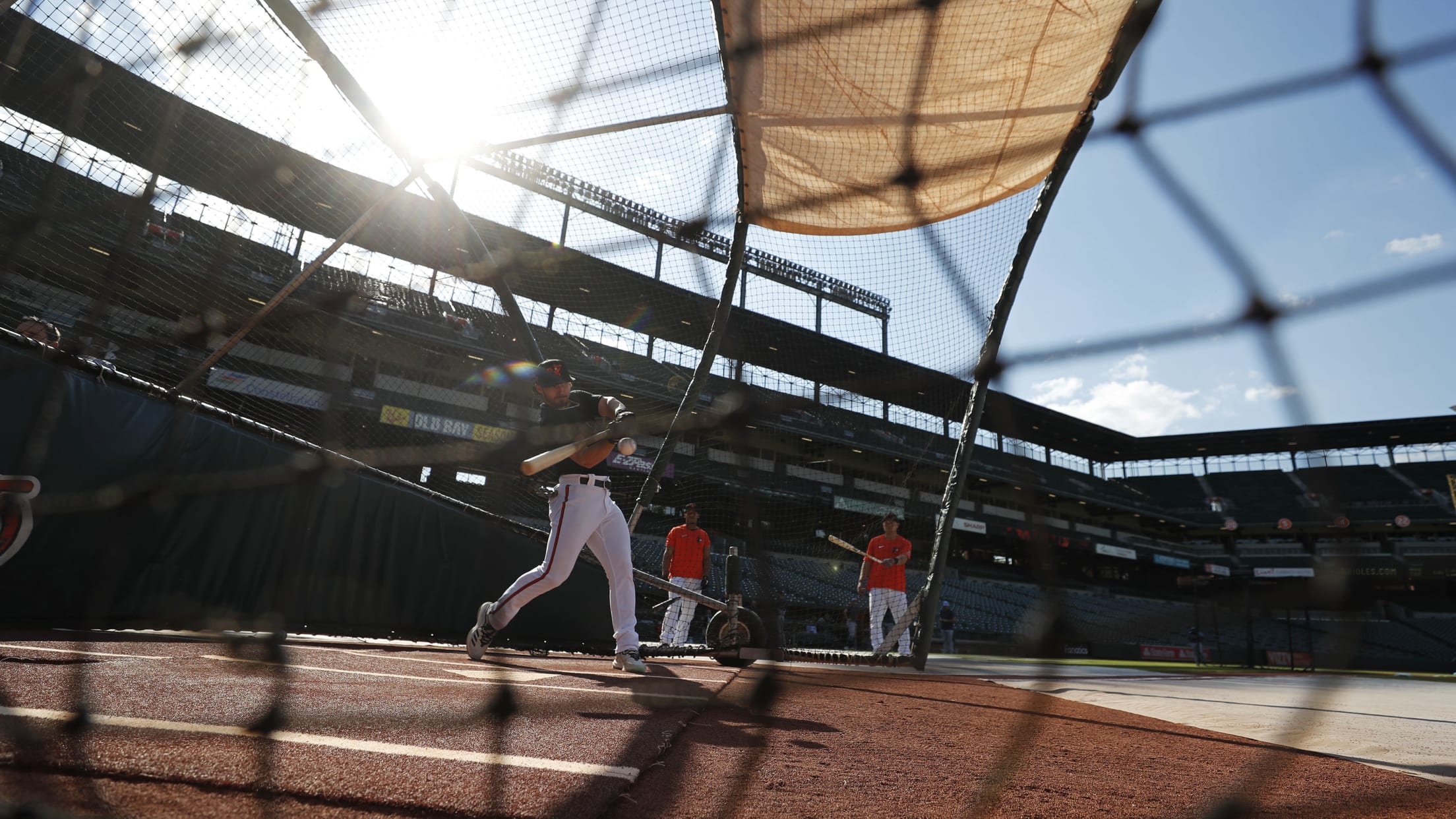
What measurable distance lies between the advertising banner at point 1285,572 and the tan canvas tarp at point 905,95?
104 ft

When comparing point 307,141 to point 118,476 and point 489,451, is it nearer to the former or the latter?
point 118,476

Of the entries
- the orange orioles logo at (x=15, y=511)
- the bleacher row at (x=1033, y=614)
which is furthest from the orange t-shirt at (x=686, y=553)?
the orange orioles logo at (x=15, y=511)

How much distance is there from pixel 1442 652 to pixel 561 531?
33.4m

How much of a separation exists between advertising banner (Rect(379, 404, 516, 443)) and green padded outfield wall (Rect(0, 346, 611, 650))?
11.7 metres

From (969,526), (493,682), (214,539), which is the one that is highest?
(969,526)

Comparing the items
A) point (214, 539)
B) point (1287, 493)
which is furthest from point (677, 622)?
point (1287, 493)

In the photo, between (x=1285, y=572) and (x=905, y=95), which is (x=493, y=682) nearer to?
(x=905, y=95)

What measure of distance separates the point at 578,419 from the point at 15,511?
2297mm

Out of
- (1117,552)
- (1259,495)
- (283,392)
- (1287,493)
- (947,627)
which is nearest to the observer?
(283,392)

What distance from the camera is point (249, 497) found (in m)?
3.43

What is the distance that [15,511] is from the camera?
2.79 meters

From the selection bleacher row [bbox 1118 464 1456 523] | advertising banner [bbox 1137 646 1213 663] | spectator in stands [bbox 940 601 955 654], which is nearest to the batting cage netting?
spectator in stands [bbox 940 601 955 654]

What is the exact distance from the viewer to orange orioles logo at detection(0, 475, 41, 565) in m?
2.76

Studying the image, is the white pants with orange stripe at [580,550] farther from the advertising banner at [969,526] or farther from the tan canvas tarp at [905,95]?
the advertising banner at [969,526]
